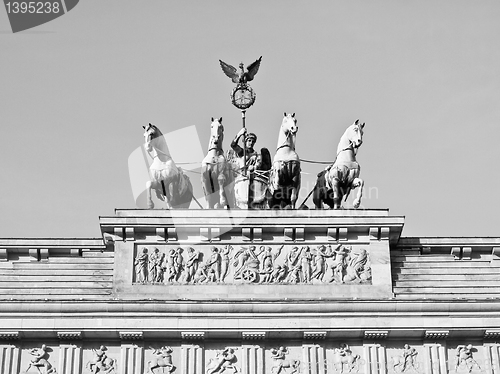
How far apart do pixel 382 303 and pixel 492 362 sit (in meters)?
3.03

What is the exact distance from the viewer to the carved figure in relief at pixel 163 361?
3966 cm

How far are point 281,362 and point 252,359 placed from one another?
705 mm

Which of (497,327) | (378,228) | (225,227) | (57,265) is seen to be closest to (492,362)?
(497,327)

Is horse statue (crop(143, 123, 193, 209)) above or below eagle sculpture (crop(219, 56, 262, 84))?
below

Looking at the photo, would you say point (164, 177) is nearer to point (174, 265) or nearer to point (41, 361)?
point (174, 265)

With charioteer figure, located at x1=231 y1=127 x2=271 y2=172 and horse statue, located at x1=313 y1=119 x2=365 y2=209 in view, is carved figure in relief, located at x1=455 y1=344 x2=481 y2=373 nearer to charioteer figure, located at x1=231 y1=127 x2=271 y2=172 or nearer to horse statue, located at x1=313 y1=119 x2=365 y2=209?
horse statue, located at x1=313 y1=119 x2=365 y2=209

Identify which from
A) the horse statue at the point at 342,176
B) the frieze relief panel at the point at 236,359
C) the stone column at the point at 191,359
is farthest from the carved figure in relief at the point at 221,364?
the horse statue at the point at 342,176

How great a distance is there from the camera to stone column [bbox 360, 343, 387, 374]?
131ft

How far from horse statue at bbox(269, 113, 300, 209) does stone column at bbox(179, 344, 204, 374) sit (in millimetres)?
4678

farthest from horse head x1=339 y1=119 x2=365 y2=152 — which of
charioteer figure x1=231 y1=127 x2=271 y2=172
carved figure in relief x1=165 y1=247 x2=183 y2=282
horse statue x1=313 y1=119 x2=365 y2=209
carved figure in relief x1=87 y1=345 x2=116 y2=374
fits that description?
carved figure in relief x1=87 y1=345 x2=116 y2=374

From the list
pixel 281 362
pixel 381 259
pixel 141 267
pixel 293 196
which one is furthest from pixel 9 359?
pixel 381 259

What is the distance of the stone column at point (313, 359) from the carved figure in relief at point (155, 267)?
401 centimetres

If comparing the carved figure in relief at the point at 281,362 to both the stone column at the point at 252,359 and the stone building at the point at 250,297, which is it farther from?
the stone column at the point at 252,359

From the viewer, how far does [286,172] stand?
138 feet
